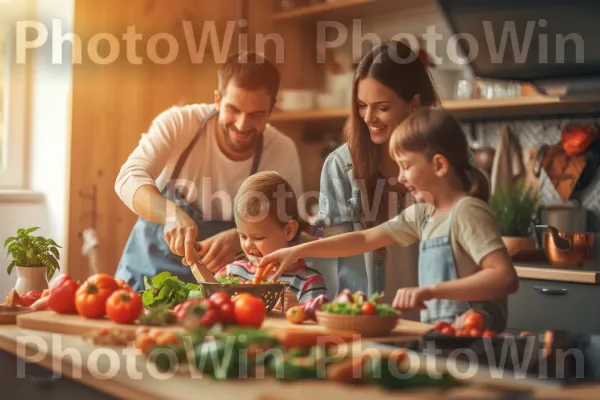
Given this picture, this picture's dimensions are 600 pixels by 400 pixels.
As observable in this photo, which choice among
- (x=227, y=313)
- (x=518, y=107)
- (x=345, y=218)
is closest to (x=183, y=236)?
(x=345, y=218)

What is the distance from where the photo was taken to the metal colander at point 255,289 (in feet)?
6.12

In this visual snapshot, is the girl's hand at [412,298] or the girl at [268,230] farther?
the girl at [268,230]

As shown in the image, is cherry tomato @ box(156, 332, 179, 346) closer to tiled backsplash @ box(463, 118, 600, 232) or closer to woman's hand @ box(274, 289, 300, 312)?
woman's hand @ box(274, 289, 300, 312)

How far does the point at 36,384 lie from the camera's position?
5.28 feet

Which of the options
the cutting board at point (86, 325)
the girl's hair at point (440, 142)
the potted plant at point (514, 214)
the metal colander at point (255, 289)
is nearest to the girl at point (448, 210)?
the girl's hair at point (440, 142)

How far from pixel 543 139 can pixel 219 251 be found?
1.46 meters

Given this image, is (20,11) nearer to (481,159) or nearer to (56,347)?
(481,159)

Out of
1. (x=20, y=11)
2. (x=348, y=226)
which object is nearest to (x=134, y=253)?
(x=348, y=226)

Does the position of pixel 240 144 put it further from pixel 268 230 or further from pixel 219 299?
pixel 219 299

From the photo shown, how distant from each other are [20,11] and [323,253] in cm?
216

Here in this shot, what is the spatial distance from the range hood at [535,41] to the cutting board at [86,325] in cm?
112

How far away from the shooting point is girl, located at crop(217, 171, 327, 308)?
7.68ft

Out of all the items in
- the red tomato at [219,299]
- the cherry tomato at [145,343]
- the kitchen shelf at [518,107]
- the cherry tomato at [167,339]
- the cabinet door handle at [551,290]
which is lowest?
the cabinet door handle at [551,290]

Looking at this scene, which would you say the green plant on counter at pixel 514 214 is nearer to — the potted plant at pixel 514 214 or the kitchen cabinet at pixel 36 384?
the potted plant at pixel 514 214
